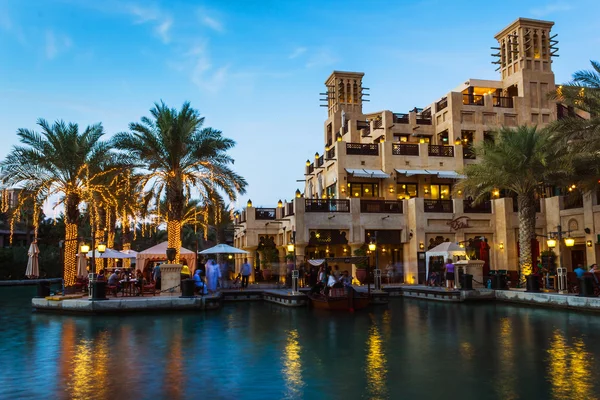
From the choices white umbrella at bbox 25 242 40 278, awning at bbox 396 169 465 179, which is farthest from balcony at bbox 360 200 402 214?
white umbrella at bbox 25 242 40 278

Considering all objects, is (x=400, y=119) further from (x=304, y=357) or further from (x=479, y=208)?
(x=304, y=357)

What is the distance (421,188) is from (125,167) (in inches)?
850

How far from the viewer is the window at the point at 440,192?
4062 cm

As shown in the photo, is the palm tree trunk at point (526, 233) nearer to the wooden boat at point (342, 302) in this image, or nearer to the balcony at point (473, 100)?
the wooden boat at point (342, 302)

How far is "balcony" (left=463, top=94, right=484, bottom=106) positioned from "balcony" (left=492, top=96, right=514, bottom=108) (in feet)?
3.55

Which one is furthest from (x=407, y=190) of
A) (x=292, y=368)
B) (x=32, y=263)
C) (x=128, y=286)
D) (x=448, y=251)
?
(x=292, y=368)

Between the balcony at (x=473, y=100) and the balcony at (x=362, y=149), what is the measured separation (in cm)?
776

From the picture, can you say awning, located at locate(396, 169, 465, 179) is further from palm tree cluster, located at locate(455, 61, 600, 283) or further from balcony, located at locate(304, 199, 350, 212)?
palm tree cluster, located at locate(455, 61, 600, 283)

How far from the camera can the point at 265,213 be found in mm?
40562

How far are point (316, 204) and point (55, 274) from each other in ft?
111

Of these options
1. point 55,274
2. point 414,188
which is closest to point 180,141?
point 414,188

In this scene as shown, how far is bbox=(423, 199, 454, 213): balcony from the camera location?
A: 3572cm

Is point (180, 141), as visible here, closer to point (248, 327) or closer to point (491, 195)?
point (248, 327)

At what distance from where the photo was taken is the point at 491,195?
3741cm
